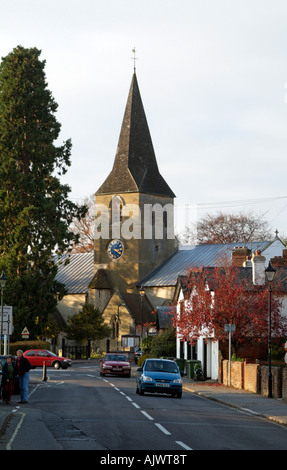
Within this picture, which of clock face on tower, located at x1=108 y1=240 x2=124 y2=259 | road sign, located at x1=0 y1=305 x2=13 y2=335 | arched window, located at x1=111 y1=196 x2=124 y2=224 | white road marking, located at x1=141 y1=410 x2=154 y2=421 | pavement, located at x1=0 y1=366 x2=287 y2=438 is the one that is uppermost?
arched window, located at x1=111 y1=196 x2=124 y2=224

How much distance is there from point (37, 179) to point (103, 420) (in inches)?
1836

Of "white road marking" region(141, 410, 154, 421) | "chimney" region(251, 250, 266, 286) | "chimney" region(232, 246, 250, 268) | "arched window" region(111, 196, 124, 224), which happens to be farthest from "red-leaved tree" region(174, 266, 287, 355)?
"arched window" region(111, 196, 124, 224)

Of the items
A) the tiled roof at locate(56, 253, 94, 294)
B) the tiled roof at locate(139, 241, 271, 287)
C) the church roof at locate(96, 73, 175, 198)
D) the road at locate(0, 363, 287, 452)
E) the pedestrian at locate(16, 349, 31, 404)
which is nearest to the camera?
the road at locate(0, 363, 287, 452)

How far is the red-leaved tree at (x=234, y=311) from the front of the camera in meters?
40.1

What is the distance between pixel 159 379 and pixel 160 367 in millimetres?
572

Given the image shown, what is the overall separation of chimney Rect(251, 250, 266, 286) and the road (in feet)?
50.4

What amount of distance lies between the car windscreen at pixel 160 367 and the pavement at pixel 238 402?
6.37ft

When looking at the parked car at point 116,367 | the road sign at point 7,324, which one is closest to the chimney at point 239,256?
the parked car at point 116,367

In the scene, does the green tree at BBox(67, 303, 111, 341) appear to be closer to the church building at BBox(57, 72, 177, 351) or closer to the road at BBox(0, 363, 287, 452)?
the church building at BBox(57, 72, 177, 351)

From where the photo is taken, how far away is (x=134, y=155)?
9200 cm

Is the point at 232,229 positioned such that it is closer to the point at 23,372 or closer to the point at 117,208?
the point at 117,208

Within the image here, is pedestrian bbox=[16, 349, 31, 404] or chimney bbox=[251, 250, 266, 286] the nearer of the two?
pedestrian bbox=[16, 349, 31, 404]

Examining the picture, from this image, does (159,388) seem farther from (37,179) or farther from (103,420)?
(37,179)

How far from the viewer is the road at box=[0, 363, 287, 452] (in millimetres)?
15195
